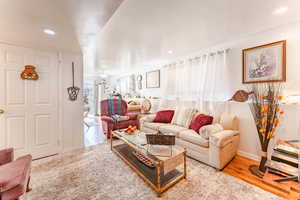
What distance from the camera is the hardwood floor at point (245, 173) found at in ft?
5.43

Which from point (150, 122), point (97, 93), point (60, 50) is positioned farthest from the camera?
point (97, 93)

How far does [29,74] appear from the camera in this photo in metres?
2.36

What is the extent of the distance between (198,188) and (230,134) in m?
1.15

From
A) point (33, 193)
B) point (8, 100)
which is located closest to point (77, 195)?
point (33, 193)

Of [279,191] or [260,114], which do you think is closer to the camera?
[279,191]

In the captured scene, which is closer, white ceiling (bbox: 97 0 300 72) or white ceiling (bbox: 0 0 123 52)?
white ceiling (bbox: 0 0 123 52)

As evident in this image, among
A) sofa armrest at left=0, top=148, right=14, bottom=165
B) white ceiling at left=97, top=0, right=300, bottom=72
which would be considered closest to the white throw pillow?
white ceiling at left=97, top=0, right=300, bottom=72

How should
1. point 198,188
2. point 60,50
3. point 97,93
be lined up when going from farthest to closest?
point 97,93 → point 60,50 → point 198,188

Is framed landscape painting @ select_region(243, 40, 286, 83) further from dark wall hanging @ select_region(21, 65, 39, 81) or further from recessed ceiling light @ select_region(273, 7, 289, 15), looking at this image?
dark wall hanging @ select_region(21, 65, 39, 81)

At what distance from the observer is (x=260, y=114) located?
2033 millimetres

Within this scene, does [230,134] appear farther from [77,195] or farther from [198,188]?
[77,195]

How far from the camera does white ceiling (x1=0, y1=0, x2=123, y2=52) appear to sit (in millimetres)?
1259

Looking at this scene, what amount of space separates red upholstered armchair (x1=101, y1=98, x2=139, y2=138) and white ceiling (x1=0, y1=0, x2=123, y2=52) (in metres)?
2.26

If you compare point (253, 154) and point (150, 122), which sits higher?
point (150, 122)
